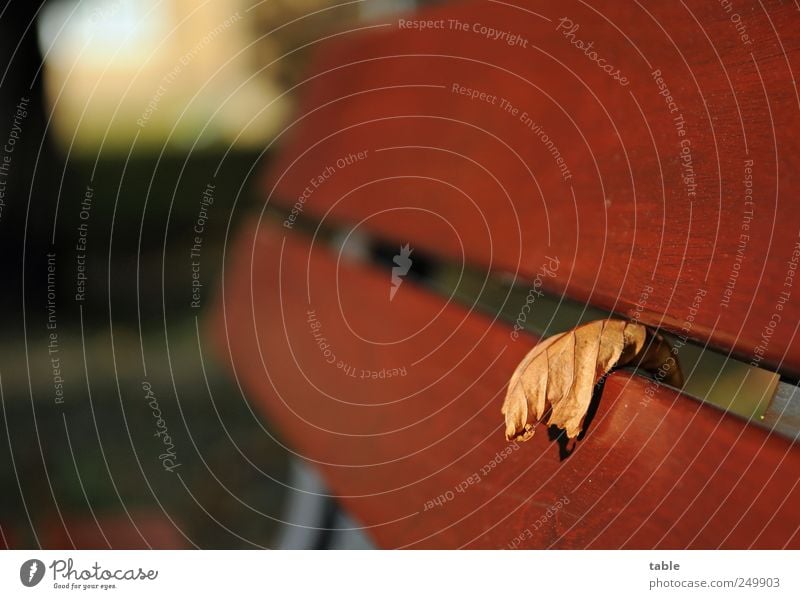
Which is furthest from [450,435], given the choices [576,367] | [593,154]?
[593,154]

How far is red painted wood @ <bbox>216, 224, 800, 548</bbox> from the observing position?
502 mm

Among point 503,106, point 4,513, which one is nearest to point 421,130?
point 503,106

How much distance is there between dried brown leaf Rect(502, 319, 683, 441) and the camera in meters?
0.51

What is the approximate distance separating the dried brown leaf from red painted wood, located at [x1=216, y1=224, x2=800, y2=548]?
13 millimetres

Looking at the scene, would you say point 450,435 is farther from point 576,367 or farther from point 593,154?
point 593,154

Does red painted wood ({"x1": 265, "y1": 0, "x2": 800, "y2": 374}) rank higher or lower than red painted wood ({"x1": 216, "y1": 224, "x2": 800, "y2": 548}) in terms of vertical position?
higher

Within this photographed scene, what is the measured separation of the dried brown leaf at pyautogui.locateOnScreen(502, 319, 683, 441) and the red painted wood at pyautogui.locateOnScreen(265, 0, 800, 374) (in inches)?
0.8

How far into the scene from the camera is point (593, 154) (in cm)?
54

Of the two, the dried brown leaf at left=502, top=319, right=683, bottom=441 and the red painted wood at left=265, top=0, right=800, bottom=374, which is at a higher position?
the red painted wood at left=265, top=0, right=800, bottom=374

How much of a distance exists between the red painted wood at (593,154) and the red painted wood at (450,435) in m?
0.05

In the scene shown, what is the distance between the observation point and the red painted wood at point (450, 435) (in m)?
0.50

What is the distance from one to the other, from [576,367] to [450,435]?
10cm

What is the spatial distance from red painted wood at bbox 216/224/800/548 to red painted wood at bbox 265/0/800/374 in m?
0.05

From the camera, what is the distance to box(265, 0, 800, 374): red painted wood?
1.63 feet
